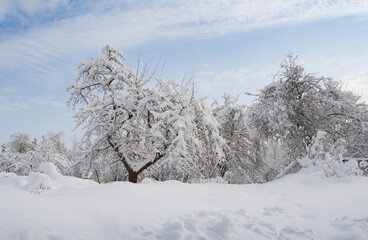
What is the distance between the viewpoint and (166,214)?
3.34 metres

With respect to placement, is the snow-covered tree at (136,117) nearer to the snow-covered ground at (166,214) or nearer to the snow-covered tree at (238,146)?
the snow-covered ground at (166,214)

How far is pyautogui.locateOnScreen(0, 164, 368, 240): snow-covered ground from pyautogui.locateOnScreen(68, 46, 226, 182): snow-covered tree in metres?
4.59

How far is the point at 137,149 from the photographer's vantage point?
11398mm

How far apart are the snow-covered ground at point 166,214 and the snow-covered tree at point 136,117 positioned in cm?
459

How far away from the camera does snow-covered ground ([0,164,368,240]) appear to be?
8.16ft

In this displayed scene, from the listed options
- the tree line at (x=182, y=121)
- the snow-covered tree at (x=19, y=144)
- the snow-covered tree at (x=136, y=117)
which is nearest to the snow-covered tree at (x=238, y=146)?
the tree line at (x=182, y=121)

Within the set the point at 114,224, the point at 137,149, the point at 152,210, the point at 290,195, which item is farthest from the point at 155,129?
the point at 114,224

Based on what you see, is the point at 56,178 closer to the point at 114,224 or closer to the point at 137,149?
the point at 114,224

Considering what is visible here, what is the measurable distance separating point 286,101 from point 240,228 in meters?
10.9

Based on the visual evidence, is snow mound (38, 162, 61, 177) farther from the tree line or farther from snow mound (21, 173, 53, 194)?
the tree line

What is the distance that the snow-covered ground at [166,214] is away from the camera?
249cm

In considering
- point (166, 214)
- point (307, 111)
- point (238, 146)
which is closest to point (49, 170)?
point (166, 214)

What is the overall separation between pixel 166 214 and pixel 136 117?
731cm

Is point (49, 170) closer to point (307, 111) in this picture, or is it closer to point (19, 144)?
point (307, 111)
